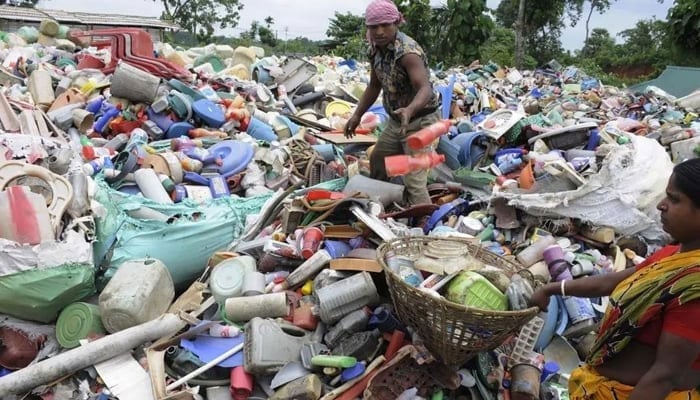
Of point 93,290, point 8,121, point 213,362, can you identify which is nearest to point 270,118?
point 8,121

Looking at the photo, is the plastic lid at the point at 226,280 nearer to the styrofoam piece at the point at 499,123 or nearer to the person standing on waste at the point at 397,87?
the person standing on waste at the point at 397,87

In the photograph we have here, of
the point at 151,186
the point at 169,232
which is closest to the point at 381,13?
the point at 169,232

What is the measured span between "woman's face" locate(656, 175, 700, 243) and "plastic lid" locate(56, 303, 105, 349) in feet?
8.72

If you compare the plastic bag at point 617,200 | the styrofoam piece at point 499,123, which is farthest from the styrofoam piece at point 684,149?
the styrofoam piece at point 499,123

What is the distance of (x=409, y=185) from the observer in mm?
3773

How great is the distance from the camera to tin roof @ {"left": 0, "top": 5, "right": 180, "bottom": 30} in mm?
18672

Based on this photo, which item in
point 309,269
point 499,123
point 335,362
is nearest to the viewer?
point 335,362

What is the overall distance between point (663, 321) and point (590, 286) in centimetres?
48

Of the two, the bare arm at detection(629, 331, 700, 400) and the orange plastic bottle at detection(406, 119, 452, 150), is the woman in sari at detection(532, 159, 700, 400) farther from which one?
the orange plastic bottle at detection(406, 119, 452, 150)

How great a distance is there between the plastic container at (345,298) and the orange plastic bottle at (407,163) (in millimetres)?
1007

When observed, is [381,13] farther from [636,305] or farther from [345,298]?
[636,305]

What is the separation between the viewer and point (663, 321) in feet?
4.70

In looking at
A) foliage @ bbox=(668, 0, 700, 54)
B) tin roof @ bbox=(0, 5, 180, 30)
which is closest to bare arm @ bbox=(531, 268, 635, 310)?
foliage @ bbox=(668, 0, 700, 54)

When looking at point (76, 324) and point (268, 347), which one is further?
point (76, 324)
